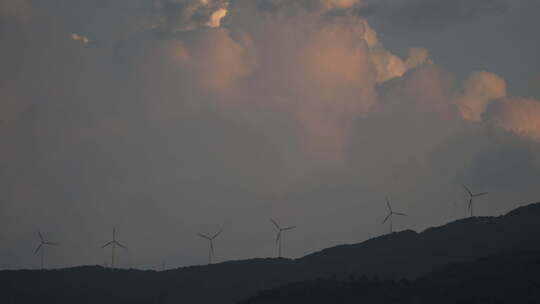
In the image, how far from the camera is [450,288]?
12744cm

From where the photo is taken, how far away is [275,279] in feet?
643

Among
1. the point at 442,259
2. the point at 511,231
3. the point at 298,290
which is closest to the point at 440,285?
the point at 298,290

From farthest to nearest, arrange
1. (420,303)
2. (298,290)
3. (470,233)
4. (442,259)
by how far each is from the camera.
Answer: (470,233)
(442,259)
(298,290)
(420,303)

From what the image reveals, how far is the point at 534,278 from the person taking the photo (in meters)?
126

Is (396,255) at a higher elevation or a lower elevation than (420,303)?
higher

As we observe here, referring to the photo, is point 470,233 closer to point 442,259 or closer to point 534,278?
point 442,259

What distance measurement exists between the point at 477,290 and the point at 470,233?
66.0 meters

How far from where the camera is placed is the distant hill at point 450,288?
122m

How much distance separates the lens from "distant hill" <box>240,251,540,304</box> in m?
122

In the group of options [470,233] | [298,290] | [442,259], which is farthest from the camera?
[470,233]

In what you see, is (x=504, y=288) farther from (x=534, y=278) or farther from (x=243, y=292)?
(x=243, y=292)

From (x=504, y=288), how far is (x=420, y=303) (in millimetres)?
13915

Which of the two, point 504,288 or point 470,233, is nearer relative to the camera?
point 504,288

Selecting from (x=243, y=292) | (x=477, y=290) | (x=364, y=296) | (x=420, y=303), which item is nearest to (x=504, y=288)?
(x=477, y=290)
